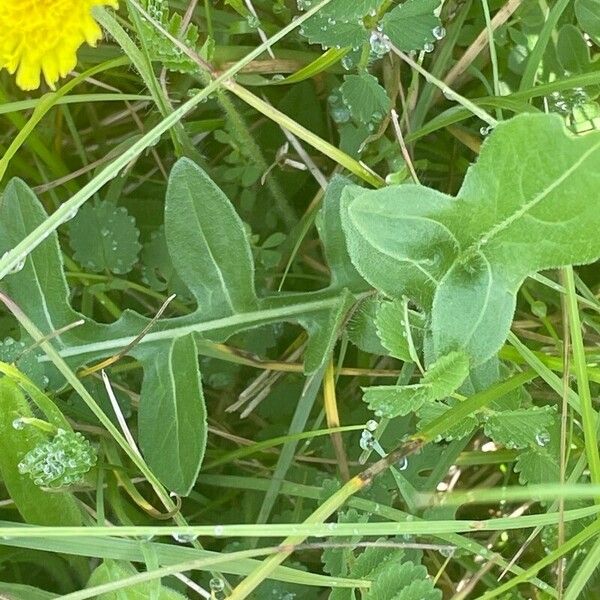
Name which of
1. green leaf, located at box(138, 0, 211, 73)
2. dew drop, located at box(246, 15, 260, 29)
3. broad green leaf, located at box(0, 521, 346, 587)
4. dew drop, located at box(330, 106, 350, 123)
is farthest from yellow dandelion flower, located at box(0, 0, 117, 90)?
broad green leaf, located at box(0, 521, 346, 587)

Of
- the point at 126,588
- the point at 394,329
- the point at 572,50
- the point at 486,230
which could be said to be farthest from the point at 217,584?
the point at 572,50

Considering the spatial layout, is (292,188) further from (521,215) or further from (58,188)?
(521,215)

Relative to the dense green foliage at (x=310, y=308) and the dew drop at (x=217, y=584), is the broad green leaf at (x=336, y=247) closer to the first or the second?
the dense green foliage at (x=310, y=308)

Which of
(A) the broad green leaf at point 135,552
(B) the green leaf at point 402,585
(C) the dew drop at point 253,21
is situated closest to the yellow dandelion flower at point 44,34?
(C) the dew drop at point 253,21

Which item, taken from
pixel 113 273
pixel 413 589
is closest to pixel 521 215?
pixel 413 589

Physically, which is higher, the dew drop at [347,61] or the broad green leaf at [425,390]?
the dew drop at [347,61]

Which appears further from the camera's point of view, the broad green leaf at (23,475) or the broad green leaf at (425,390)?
the broad green leaf at (23,475)
